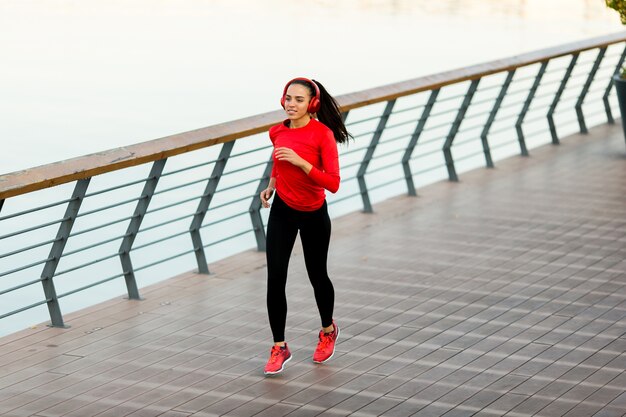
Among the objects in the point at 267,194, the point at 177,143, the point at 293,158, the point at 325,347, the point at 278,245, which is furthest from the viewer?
the point at 177,143

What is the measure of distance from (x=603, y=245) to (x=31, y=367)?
4988mm

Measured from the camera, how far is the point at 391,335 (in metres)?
7.92

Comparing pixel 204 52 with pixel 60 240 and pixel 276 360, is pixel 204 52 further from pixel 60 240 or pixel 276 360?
pixel 276 360

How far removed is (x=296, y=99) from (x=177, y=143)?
6.04 ft

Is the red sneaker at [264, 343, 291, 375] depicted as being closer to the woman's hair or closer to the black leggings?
the black leggings

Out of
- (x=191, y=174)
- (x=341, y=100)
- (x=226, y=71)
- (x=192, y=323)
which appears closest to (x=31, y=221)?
(x=191, y=174)

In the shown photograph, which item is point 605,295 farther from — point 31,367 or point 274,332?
point 31,367

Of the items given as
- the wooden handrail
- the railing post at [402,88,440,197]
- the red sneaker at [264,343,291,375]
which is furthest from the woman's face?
the railing post at [402,88,440,197]

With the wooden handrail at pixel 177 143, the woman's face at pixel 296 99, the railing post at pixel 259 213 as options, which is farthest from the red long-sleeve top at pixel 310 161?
the railing post at pixel 259 213

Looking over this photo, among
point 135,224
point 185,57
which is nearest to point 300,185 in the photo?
point 135,224

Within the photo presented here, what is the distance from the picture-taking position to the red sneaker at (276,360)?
23.5 ft

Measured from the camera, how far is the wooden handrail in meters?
7.37

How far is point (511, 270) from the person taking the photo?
9445mm

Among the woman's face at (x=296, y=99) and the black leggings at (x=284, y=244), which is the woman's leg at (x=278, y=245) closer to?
the black leggings at (x=284, y=244)
